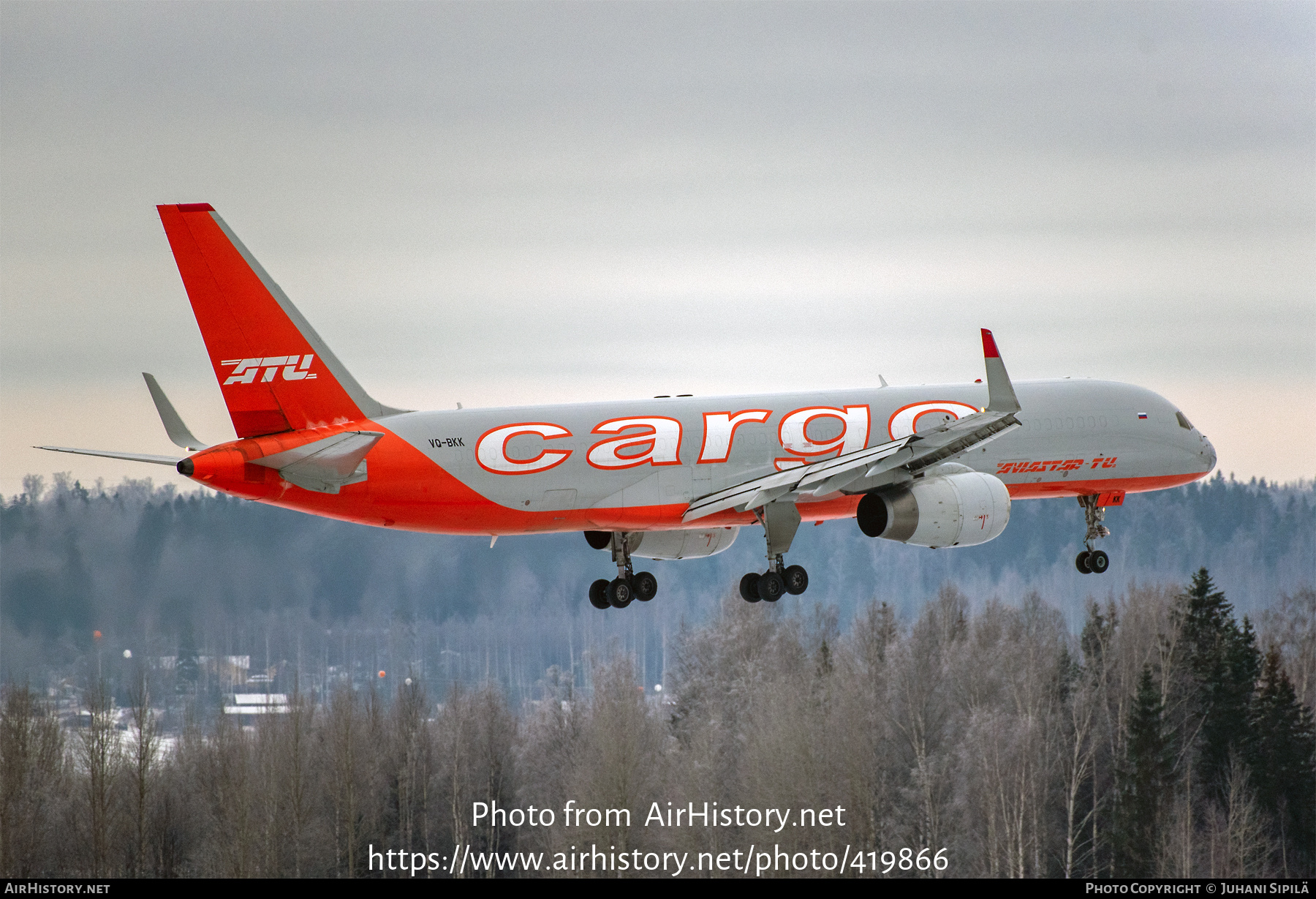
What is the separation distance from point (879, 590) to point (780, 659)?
22.9m

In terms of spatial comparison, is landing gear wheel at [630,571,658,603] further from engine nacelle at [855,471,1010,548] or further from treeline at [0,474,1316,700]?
treeline at [0,474,1316,700]

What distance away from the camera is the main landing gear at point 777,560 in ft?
145

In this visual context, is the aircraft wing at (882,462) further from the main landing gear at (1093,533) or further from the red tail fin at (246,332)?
the red tail fin at (246,332)

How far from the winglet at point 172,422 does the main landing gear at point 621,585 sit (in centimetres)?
1186

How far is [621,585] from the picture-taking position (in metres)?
47.4

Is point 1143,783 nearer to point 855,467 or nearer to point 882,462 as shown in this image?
point 882,462

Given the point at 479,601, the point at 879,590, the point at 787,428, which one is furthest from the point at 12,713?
the point at 879,590

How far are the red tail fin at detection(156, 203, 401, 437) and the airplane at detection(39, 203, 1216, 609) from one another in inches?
1.6

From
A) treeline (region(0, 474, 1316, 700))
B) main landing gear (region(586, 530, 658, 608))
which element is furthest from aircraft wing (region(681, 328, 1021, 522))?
treeline (region(0, 474, 1316, 700))

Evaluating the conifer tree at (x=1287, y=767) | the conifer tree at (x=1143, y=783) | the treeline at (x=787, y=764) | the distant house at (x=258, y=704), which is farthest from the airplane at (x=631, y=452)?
the conifer tree at (x=1287, y=767)

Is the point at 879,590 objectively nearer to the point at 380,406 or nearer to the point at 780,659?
the point at 780,659

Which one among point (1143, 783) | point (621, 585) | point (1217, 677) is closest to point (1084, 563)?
point (621, 585)

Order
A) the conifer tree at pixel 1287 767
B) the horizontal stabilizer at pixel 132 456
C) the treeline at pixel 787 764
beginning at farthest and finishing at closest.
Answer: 1. the conifer tree at pixel 1287 767
2. the treeline at pixel 787 764
3. the horizontal stabilizer at pixel 132 456

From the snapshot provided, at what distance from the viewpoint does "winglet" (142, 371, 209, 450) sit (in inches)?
1587
